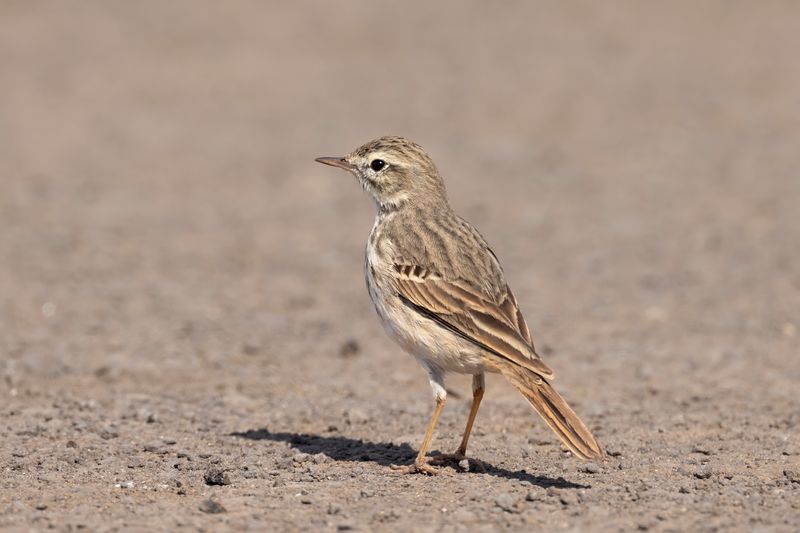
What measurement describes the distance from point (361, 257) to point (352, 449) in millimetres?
6991

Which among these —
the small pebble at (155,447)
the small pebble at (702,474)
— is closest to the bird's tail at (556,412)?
the small pebble at (702,474)

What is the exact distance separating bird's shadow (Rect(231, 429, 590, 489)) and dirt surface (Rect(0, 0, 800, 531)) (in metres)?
0.03

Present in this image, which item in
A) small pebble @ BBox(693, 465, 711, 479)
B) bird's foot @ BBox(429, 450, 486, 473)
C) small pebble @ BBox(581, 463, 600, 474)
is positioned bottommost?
bird's foot @ BBox(429, 450, 486, 473)

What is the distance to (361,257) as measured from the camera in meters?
15.6

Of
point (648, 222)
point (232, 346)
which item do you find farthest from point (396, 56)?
point (232, 346)

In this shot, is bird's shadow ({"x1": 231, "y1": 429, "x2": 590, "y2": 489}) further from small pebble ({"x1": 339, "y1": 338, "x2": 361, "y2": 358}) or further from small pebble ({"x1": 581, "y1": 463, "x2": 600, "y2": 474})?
small pebble ({"x1": 339, "y1": 338, "x2": 361, "y2": 358})

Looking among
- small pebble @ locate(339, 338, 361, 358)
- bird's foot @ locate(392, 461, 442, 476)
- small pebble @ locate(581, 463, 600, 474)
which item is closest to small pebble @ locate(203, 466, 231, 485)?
bird's foot @ locate(392, 461, 442, 476)

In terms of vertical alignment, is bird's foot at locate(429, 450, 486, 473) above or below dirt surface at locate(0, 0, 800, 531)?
below

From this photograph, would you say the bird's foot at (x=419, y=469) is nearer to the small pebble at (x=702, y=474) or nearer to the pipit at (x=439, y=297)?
the pipit at (x=439, y=297)

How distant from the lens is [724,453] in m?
8.38

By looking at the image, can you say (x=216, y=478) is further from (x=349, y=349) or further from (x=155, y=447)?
(x=349, y=349)

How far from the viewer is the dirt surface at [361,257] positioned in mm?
7645

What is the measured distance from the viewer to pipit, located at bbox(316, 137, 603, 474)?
293 inches

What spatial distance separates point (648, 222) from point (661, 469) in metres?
9.09
